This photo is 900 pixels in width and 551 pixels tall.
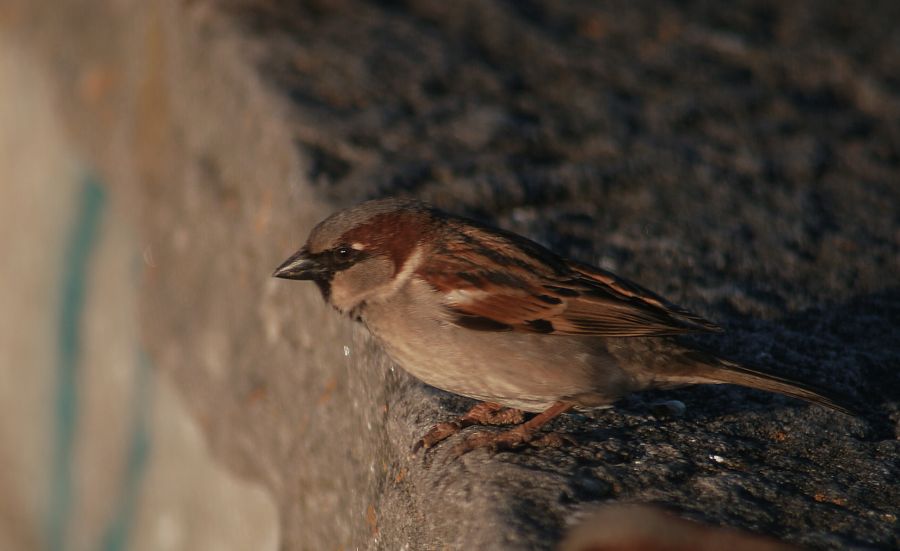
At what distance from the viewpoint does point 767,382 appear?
2572mm

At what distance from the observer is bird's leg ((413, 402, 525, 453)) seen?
261 centimetres

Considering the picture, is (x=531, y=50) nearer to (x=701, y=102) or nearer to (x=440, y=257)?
(x=701, y=102)

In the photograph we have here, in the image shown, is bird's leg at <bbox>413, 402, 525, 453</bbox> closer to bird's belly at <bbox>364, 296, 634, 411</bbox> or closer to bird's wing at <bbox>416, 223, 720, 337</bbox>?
bird's belly at <bbox>364, 296, 634, 411</bbox>

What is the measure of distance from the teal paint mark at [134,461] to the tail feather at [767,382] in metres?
2.76

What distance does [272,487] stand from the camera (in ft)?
11.9

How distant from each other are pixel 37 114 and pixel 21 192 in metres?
0.51

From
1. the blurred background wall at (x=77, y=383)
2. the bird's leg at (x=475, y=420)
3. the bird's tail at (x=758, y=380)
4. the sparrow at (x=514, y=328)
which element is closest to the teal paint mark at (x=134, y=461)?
the blurred background wall at (x=77, y=383)

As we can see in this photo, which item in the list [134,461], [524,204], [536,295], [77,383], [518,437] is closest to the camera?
[518,437]

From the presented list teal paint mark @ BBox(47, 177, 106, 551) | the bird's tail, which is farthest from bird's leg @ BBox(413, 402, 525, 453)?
teal paint mark @ BBox(47, 177, 106, 551)

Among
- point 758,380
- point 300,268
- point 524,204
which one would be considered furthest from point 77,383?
point 758,380

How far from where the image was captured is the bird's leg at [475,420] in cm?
261

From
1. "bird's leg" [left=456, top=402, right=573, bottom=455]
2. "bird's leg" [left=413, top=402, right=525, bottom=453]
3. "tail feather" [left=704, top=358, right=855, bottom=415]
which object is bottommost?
"bird's leg" [left=413, top=402, right=525, bottom=453]

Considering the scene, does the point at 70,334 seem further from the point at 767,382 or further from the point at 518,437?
the point at 767,382

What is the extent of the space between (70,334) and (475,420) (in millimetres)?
3307
